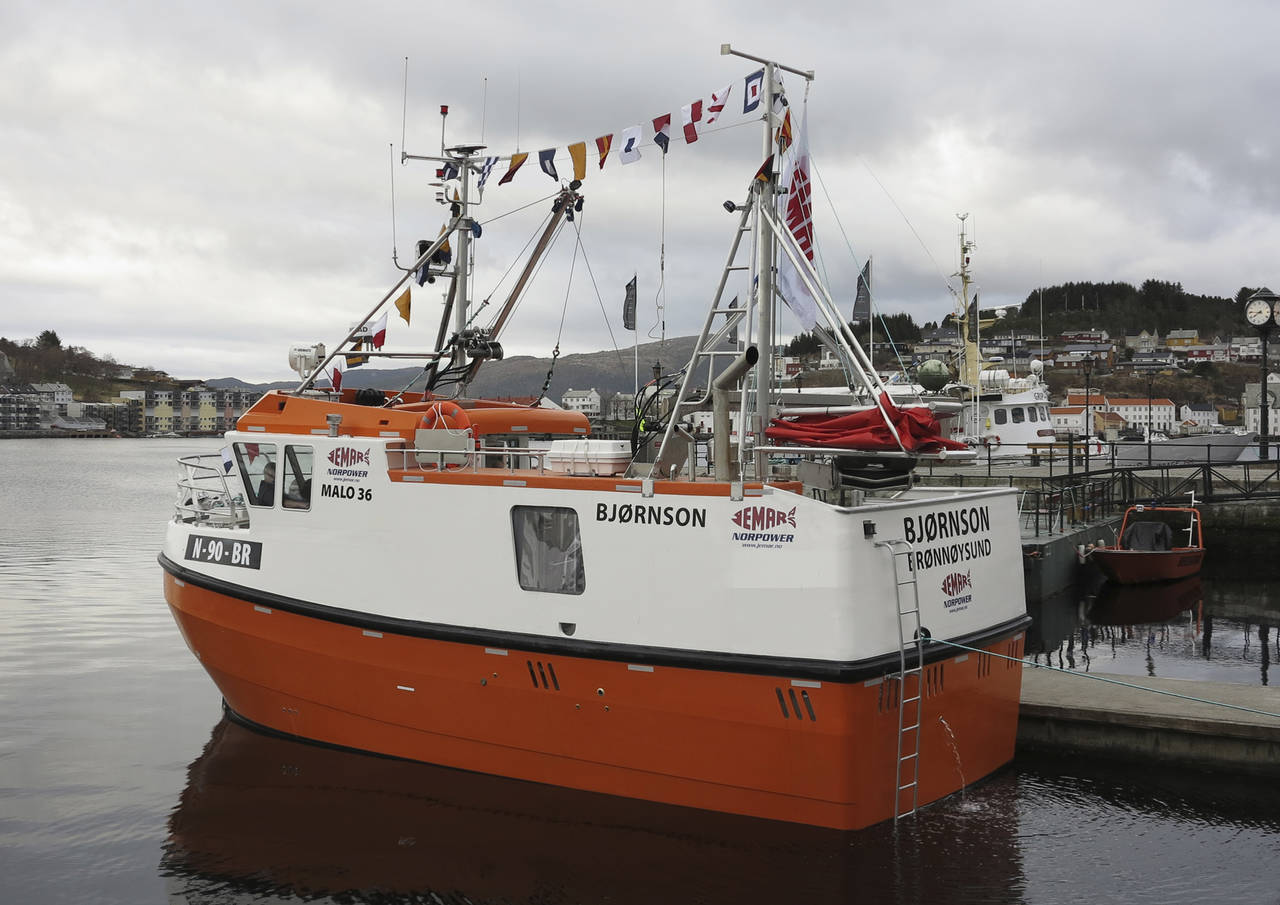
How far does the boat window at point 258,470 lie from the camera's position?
33.5 feet

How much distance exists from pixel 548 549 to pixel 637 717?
1557 millimetres

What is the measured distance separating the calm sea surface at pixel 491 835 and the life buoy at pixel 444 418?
3171mm

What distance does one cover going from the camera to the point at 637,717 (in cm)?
804

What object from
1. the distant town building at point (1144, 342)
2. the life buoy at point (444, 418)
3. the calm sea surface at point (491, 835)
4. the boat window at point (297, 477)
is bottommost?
the calm sea surface at point (491, 835)

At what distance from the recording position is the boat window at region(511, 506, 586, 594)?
838 centimetres

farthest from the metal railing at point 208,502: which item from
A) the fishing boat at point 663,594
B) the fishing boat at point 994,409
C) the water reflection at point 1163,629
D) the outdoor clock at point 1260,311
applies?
the fishing boat at point 994,409

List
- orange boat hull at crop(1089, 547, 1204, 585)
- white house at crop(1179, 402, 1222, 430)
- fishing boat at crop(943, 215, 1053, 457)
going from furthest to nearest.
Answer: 1. white house at crop(1179, 402, 1222, 430)
2. fishing boat at crop(943, 215, 1053, 457)
3. orange boat hull at crop(1089, 547, 1204, 585)

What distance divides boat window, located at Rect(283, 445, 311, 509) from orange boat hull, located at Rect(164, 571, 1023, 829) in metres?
1.07

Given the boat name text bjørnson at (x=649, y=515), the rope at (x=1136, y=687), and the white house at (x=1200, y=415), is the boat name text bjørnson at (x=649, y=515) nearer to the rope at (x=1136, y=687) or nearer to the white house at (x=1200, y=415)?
the rope at (x=1136, y=687)

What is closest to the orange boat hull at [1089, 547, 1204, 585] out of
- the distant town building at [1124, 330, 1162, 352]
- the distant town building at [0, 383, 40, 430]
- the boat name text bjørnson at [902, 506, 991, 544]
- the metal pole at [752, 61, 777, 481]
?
the boat name text bjørnson at [902, 506, 991, 544]

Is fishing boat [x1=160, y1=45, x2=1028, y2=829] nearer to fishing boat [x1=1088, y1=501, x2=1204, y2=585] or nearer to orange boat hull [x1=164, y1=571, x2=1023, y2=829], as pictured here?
orange boat hull [x1=164, y1=571, x2=1023, y2=829]

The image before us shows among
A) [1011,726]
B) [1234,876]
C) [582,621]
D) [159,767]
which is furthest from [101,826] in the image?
[1234,876]

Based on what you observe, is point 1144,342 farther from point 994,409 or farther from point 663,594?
point 663,594

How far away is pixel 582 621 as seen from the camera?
27.0 feet
